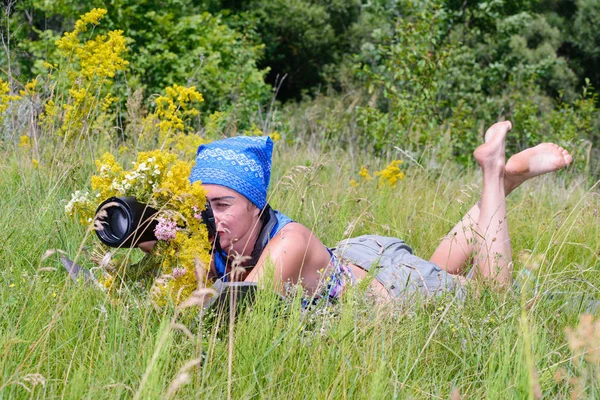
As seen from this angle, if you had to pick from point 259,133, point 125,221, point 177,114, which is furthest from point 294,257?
point 259,133

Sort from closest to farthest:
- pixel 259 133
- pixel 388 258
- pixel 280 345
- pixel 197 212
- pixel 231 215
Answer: pixel 280 345, pixel 197 212, pixel 231 215, pixel 388 258, pixel 259 133

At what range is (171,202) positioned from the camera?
6.84 feet

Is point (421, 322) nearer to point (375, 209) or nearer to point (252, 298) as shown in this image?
point (252, 298)

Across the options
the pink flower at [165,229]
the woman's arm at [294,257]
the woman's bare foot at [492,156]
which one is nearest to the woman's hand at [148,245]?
the pink flower at [165,229]

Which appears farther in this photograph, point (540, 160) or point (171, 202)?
point (540, 160)

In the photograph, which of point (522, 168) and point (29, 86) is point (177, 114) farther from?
point (522, 168)

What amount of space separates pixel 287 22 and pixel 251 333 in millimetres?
17351

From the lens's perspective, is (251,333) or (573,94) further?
(573,94)

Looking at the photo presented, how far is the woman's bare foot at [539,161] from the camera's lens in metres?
3.26

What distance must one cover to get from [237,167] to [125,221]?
656 mm

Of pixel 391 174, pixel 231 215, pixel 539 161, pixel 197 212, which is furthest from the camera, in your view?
pixel 391 174

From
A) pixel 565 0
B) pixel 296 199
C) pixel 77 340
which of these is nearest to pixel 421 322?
pixel 77 340

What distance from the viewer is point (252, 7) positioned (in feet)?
54.4

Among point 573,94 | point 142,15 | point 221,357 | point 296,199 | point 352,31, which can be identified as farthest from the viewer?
point 352,31
